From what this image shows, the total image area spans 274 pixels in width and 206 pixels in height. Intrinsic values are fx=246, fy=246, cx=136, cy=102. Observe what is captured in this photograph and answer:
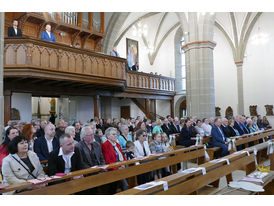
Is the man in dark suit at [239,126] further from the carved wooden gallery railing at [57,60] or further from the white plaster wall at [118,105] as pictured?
the white plaster wall at [118,105]

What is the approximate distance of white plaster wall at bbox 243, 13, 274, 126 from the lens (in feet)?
55.0

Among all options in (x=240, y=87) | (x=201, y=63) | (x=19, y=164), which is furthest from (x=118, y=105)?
(x=19, y=164)

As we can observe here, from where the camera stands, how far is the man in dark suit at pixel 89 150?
376 cm

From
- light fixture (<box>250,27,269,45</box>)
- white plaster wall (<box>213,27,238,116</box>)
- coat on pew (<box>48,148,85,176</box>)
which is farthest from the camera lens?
white plaster wall (<box>213,27,238,116</box>)

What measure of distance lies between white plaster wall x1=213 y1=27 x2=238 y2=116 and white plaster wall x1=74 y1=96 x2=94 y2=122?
992 centimetres

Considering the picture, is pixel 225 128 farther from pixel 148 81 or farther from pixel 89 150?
pixel 148 81

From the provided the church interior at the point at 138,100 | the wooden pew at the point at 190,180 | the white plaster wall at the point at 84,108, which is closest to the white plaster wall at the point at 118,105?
the church interior at the point at 138,100

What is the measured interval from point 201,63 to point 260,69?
329 inches

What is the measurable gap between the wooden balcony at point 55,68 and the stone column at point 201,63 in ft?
10.7

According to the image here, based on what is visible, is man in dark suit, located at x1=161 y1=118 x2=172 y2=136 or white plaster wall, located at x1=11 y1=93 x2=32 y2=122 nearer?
man in dark suit, located at x1=161 y1=118 x2=172 y2=136

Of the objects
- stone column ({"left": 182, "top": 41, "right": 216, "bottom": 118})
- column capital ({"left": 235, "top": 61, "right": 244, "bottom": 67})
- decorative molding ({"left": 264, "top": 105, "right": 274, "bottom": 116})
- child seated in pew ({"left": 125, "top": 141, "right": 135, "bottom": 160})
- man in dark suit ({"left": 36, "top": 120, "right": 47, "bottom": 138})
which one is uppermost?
column capital ({"left": 235, "top": 61, "right": 244, "bottom": 67})

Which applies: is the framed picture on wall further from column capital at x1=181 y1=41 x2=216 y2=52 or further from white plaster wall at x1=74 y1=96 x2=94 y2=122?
column capital at x1=181 y1=41 x2=216 y2=52

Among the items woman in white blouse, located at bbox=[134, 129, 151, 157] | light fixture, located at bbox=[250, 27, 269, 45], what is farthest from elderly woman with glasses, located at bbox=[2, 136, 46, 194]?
light fixture, located at bbox=[250, 27, 269, 45]

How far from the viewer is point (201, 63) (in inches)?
439
